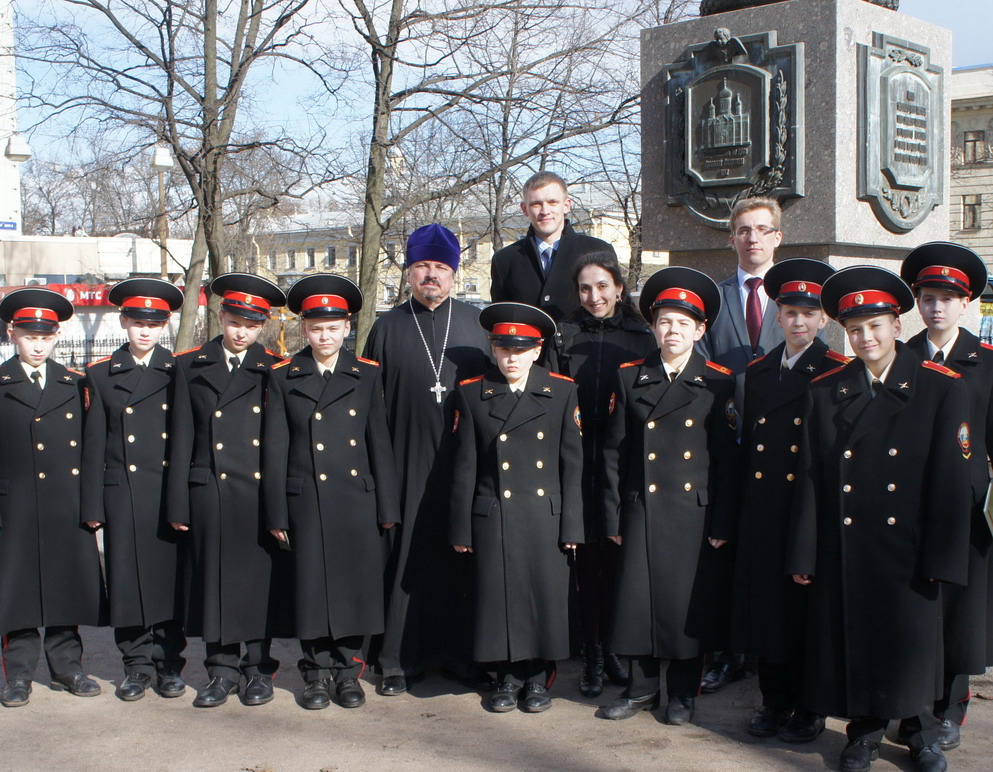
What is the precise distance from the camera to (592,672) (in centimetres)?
498

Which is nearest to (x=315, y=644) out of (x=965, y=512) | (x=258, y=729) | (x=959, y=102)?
(x=258, y=729)

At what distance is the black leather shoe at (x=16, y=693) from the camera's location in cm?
486

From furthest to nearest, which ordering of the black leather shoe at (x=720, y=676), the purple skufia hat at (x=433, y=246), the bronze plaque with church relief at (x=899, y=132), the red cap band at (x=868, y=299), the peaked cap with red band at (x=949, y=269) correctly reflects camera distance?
the bronze plaque with church relief at (x=899, y=132), the purple skufia hat at (x=433, y=246), the black leather shoe at (x=720, y=676), the peaked cap with red band at (x=949, y=269), the red cap band at (x=868, y=299)

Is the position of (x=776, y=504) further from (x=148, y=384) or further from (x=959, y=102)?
(x=959, y=102)

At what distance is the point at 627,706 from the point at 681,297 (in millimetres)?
1749

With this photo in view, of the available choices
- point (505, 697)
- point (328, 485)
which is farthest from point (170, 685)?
point (505, 697)

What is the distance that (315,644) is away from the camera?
4871 millimetres

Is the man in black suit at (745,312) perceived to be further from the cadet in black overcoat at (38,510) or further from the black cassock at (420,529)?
the cadet in black overcoat at (38,510)

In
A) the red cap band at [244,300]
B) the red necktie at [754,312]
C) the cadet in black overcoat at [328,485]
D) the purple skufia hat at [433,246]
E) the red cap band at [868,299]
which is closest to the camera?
the red cap band at [868,299]

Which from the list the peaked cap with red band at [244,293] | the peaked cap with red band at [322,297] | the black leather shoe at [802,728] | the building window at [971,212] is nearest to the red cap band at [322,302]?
the peaked cap with red band at [322,297]

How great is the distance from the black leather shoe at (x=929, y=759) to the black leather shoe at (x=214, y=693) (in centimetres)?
291

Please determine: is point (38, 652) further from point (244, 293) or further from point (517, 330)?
point (517, 330)

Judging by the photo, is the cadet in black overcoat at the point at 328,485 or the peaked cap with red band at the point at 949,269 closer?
the peaked cap with red band at the point at 949,269

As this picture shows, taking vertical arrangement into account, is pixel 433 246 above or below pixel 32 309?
above
